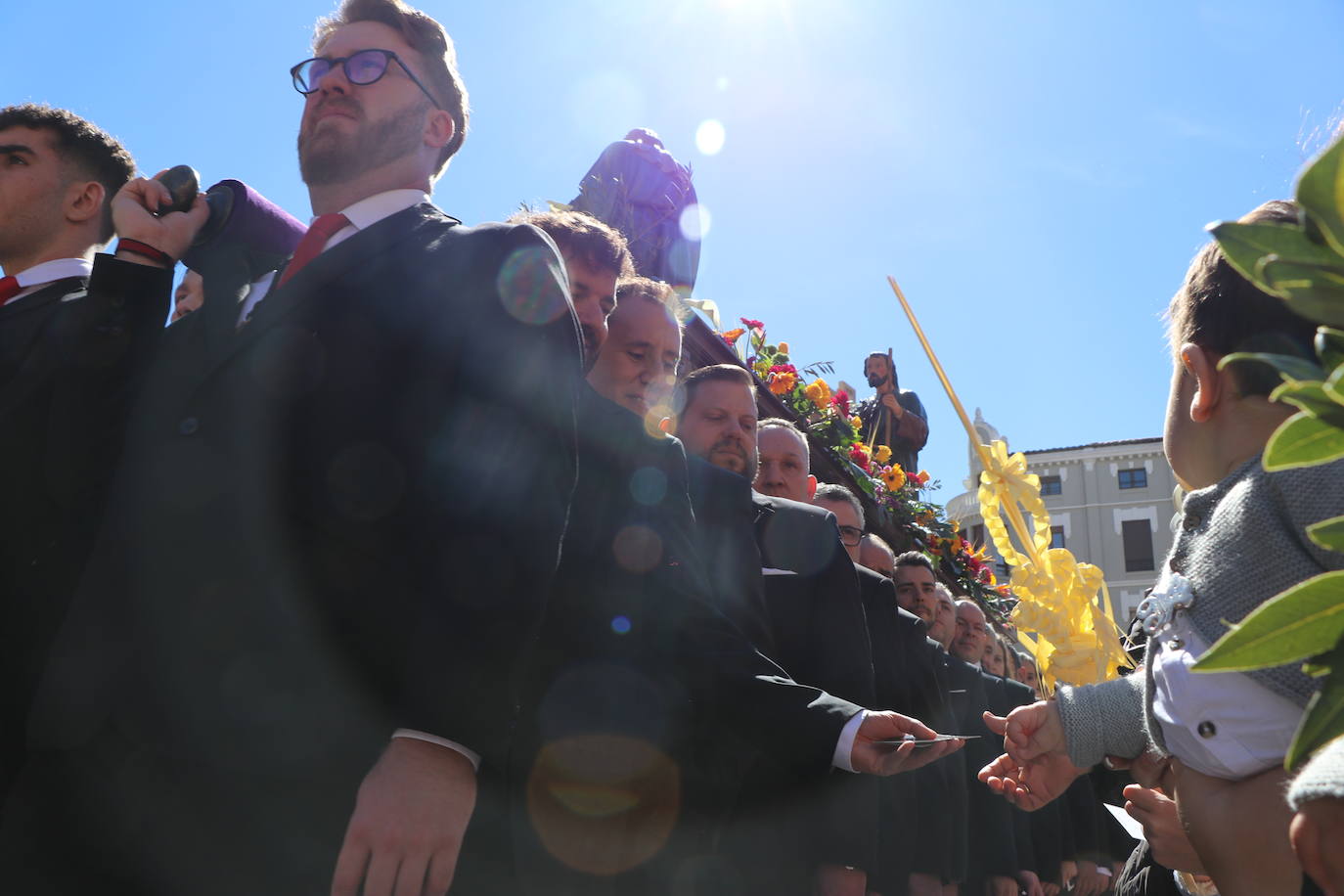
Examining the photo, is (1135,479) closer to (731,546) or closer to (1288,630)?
(731,546)

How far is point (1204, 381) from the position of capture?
200 centimetres

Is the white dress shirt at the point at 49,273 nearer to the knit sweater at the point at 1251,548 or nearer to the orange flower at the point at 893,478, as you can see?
the knit sweater at the point at 1251,548

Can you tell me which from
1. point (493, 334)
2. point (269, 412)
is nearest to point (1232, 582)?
point (493, 334)

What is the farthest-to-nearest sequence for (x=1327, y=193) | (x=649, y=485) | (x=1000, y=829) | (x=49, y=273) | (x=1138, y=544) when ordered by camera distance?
(x=1138, y=544) → (x=1000, y=829) → (x=49, y=273) → (x=649, y=485) → (x=1327, y=193)

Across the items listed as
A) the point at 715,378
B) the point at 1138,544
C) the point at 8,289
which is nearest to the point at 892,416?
the point at 715,378

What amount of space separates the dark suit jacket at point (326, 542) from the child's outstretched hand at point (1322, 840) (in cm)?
102

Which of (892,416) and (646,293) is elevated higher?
(892,416)

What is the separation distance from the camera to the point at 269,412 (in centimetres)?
175

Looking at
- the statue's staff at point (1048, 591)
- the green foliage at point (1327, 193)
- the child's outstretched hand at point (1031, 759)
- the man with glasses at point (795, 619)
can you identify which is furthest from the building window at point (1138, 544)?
the green foliage at point (1327, 193)

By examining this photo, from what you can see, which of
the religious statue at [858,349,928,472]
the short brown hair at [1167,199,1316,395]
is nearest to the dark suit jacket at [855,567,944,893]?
the short brown hair at [1167,199,1316,395]

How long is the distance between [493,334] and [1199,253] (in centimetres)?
147

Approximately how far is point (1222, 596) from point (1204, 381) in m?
0.43

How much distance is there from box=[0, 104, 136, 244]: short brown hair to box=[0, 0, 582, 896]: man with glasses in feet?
4.74

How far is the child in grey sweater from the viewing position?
1702 mm
